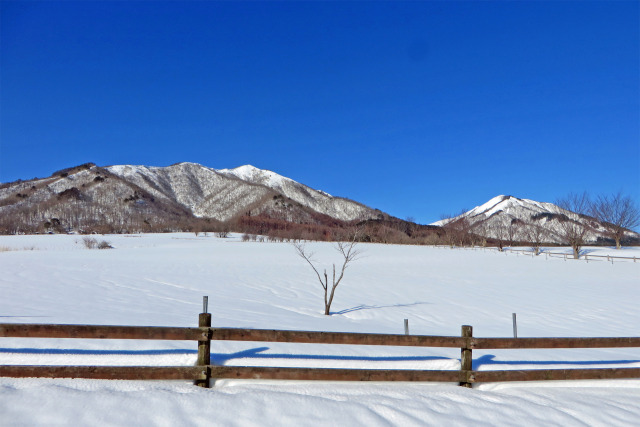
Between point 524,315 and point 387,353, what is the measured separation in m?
15.4

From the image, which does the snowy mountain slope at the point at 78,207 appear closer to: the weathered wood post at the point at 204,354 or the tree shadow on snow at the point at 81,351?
the tree shadow on snow at the point at 81,351

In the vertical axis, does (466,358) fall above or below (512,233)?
below

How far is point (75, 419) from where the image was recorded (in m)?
4.11

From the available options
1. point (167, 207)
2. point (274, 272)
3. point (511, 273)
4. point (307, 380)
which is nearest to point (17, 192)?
point (167, 207)

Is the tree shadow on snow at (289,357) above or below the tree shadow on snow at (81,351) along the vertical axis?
below

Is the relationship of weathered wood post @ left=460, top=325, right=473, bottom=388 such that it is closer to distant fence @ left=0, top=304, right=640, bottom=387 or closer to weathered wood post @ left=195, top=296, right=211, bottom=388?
distant fence @ left=0, top=304, right=640, bottom=387

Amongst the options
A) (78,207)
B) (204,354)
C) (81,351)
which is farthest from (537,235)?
(78,207)

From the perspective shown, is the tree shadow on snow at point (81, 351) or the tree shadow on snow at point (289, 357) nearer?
the tree shadow on snow at point (81, 351)

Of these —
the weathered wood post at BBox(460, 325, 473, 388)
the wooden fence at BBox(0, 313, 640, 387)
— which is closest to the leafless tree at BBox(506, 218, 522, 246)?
the wooden fence at BBox(0, 313, 640, 387)

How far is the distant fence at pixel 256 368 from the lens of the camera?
4926 mm

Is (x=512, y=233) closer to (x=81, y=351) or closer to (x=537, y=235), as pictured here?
(x=537, y=235)

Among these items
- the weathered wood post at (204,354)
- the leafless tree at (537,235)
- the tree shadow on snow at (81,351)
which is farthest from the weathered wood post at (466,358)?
the leafless tree at (537,235)

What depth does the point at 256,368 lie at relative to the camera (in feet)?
17.5

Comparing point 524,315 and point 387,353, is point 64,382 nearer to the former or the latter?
point 387,353
